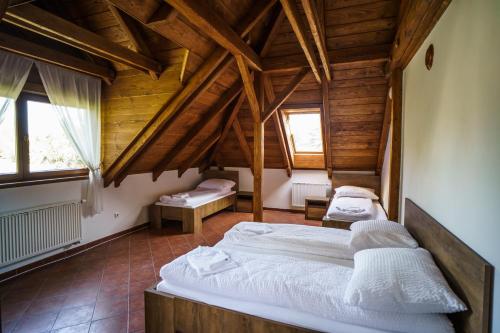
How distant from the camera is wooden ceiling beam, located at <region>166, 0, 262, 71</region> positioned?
74.0 inches

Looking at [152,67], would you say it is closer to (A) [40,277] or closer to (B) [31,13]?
(B) [31,13]

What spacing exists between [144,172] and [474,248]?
4.42 m

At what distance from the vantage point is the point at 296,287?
4.89 ft

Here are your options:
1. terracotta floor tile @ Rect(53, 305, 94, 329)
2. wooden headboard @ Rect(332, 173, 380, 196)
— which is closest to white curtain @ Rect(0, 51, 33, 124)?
terracotta floor tile @ Rect(53, 305, 94, 329)

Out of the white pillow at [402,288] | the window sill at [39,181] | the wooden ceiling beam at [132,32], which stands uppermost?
the wooden ceiling beam at [132,32]

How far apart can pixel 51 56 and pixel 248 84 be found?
213cm

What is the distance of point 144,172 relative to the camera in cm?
455

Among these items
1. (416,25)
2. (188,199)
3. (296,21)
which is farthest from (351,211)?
(188,199)

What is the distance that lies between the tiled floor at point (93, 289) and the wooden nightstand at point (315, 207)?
6.92 ft

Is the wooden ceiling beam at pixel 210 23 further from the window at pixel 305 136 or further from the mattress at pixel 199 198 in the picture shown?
the mattress at pixel 199 198

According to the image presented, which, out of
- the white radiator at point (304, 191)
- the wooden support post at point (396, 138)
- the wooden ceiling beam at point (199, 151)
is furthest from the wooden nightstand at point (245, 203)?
the wooden support post at point (396, 138)

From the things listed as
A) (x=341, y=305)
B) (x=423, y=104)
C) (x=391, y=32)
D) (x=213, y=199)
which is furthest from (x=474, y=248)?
(x=213, y=199)

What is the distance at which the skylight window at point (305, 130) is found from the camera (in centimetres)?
489

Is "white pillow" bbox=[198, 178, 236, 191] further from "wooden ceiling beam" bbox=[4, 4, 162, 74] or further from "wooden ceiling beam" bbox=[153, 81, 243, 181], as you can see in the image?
"wooden ceiling beam" bbox=[4, 4, 162, 74]
